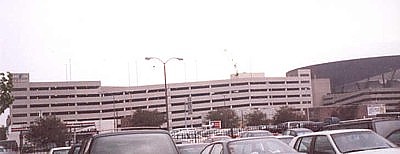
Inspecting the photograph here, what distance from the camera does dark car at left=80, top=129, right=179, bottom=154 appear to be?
9406 millimetres

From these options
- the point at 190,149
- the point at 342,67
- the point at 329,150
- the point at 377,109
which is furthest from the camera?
the point at 342,67

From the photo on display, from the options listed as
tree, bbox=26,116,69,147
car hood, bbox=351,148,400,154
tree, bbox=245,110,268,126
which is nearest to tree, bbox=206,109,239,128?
tree, bbox=245,110,268,126

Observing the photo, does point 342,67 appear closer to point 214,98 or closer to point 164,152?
point 214,98

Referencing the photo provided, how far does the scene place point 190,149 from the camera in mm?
16359

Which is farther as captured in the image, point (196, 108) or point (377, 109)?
point (196, 108)

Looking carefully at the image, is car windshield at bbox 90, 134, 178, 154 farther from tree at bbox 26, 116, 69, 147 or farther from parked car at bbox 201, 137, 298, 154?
tree at bbox 26, 116, 69, 147

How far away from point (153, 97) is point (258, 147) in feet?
437

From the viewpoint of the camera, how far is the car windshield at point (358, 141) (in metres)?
12.0

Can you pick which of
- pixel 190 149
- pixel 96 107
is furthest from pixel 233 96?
pixel 190 149

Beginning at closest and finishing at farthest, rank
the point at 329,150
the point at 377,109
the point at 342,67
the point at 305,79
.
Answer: the point at 329,150 → the point at 377,109 → the point at 305,79 → the point at 342,67

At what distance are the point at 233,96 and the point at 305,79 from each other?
20.8 metres

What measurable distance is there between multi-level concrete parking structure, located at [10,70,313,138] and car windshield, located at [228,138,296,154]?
400 ft

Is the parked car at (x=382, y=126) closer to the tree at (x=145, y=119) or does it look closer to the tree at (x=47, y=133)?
the tree at (x=47, y=133)

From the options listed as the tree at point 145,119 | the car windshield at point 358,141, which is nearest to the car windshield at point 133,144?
→ the car windshield at point 358,141
